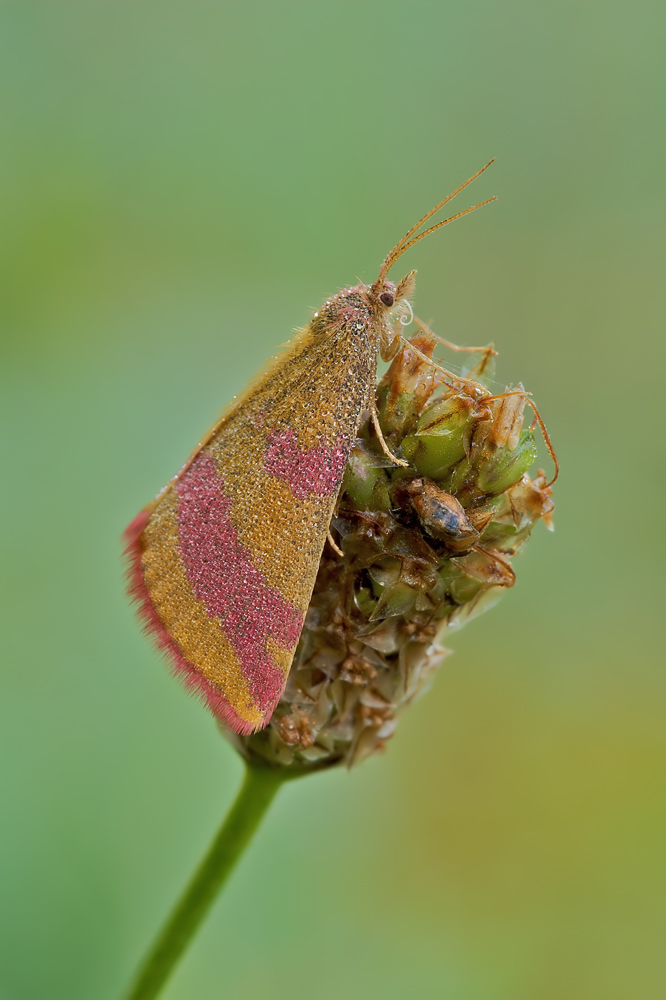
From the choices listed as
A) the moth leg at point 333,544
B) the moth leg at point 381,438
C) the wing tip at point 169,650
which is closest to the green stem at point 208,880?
the wing tip at point 169,650

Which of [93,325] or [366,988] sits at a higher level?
[93,325]

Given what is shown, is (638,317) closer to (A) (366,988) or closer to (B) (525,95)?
(B) (525,95)

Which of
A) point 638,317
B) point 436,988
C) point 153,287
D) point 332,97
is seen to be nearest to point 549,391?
point 638,317

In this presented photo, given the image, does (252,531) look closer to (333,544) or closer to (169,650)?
(333,544)

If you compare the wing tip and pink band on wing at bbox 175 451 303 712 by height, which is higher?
pink band on wing at bbox 175 451 303 712

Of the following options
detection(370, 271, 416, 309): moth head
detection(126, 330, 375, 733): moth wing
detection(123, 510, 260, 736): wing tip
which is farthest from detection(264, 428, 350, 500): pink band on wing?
detection(370, 271, 416, 309): moth head

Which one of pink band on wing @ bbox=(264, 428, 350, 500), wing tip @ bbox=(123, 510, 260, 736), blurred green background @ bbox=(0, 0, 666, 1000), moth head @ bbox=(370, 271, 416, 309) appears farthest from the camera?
blurred green background @ bbox=(0, 0, 666, 1000)

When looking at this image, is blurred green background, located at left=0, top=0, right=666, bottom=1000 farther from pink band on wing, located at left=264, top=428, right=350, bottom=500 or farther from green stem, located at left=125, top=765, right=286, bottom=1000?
pink band on wing, located at left=264, top=428, right=350, bottom=500

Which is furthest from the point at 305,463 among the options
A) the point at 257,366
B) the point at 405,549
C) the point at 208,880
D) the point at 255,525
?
the point at 257,366
